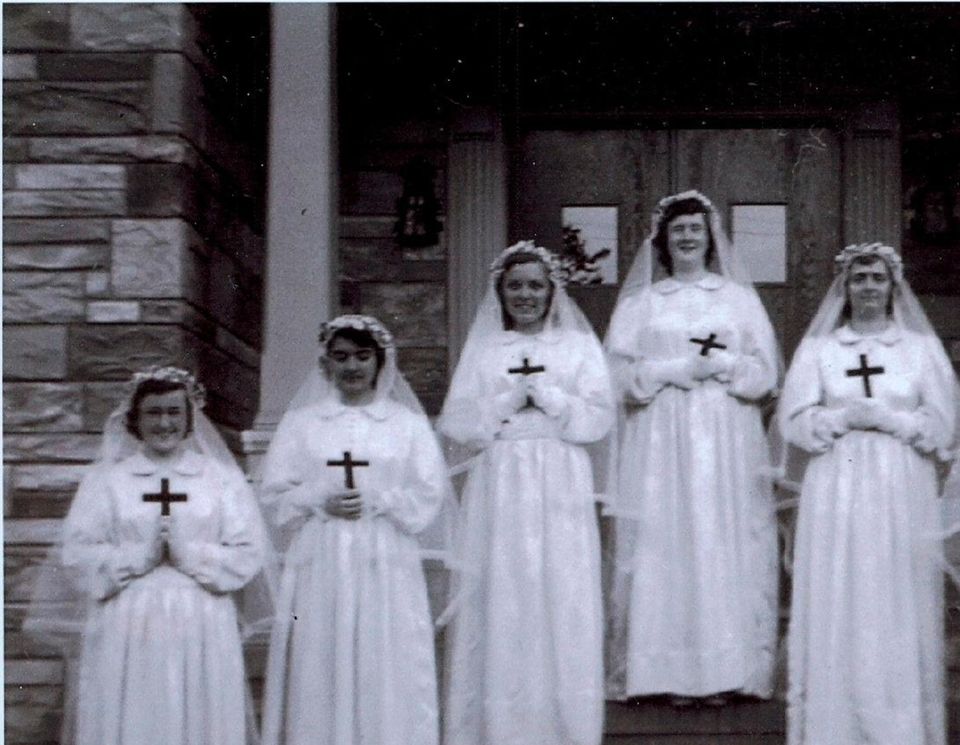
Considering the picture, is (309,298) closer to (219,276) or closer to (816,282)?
(219,276)

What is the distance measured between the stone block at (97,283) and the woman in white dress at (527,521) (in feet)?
5.10

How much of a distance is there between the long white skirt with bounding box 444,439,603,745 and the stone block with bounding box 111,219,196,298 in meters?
1.57

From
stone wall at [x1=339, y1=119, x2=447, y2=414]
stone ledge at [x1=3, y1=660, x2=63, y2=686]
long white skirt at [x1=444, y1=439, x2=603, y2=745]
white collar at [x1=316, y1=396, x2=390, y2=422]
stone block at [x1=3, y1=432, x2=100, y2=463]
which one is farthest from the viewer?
stone wall at [x1=339, y1=119, x2=447, y2=414]

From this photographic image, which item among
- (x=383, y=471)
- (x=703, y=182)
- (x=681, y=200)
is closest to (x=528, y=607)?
(x=383, y=471)

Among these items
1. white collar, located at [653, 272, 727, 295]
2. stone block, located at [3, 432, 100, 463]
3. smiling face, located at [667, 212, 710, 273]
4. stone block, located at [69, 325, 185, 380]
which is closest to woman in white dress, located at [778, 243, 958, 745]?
white collar, located at [653, 272, 727, 295]

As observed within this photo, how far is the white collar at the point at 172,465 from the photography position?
290 inches

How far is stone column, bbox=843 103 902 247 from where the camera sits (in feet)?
31.5

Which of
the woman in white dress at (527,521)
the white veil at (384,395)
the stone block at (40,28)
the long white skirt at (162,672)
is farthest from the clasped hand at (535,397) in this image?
the stone block at (40,28)

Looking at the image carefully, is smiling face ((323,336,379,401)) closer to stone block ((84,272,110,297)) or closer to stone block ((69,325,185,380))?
stone block ((69,325,185,380))

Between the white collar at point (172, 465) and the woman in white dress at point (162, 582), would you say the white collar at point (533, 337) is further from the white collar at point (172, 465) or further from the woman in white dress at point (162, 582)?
the white collar at point (172, 465)

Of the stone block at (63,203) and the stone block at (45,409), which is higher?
the stone block at (63,203)

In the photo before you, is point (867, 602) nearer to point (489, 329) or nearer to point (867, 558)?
point (867, 558)

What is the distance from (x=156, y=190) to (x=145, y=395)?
3.54 feet

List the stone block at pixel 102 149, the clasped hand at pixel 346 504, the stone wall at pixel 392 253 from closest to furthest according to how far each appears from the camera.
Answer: the clasped hand at pixel 346 504 < the stone block at pixel 102 149 < the stone wall at pixel 392 253
